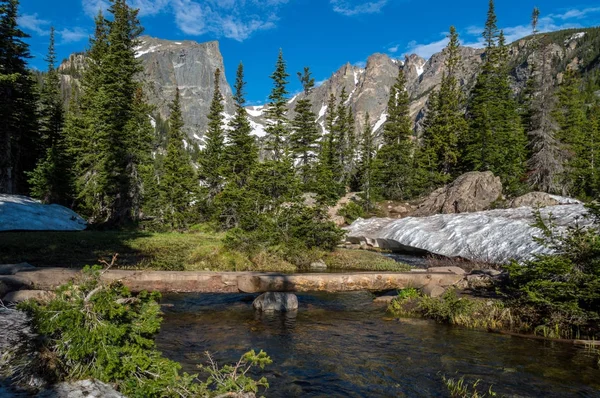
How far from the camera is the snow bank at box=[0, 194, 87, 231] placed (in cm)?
2653

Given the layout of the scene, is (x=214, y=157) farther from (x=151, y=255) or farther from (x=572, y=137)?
(x=572, y=137)

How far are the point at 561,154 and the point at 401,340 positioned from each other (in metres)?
44.3

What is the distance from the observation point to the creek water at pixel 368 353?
7.32 metres

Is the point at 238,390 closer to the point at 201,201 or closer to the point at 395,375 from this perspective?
the point at 395,375

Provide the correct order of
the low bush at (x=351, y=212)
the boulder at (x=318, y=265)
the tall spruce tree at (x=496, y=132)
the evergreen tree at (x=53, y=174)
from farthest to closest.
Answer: the low bush at (x=351, y=212)
the tall spruce tree at (x=496, y=132)
the evergreen tree at (x=53, y=174)
the boulder at (x=318, y=265)

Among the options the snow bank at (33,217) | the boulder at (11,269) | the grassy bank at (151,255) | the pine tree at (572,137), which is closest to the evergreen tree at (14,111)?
the snow bank at (33,217)

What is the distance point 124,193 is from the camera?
117ft

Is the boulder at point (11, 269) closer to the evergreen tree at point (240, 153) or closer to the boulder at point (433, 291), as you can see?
the boulder at point (433, 291)

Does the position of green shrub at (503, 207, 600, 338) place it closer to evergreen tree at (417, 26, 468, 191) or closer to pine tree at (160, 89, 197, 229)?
pine tree at (160, 89, 197, 229)

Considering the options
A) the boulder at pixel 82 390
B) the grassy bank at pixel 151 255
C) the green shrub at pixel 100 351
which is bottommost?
the grassy bank at pixel 151 255

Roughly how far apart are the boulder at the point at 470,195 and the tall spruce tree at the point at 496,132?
3.57 meters

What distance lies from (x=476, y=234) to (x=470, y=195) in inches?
573

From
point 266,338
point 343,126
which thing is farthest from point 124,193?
point 343,126

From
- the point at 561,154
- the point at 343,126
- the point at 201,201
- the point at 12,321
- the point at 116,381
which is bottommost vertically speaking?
the point at 116,381
